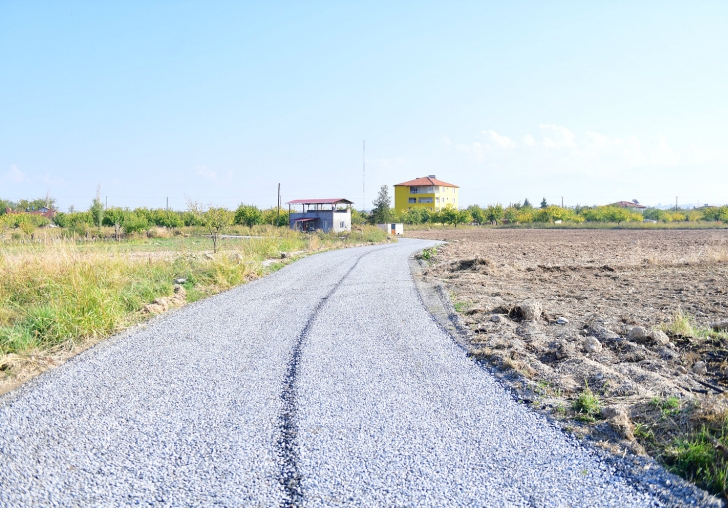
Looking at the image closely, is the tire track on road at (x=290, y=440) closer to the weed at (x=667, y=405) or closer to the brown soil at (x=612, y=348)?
the brown soil at (x=612, y=348)

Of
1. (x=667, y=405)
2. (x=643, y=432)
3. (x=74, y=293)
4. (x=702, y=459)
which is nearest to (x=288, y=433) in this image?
(x=643, y=432)

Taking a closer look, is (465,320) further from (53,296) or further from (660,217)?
(660,217)

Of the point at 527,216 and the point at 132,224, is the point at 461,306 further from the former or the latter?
the point at 527,216

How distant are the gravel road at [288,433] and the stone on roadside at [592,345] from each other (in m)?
1.78

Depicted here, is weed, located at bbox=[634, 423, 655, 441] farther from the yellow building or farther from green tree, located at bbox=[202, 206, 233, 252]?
the yellow building

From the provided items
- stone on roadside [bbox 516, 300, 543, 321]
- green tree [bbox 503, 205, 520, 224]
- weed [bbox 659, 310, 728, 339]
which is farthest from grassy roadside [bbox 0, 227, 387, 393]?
green tree [bbox 503, 205, 520, 224]

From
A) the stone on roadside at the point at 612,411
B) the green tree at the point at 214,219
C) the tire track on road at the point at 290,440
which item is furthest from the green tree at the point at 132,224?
the stone on roadside at the point at 612,411

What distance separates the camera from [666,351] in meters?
6.94

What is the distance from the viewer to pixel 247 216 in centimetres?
6431

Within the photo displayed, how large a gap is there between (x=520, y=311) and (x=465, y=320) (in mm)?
1088

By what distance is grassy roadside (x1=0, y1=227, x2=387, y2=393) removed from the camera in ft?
24.4

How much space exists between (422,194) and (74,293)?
116 meters

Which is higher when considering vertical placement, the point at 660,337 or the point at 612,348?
the point at 660,337

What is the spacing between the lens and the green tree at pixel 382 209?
78562 mm
